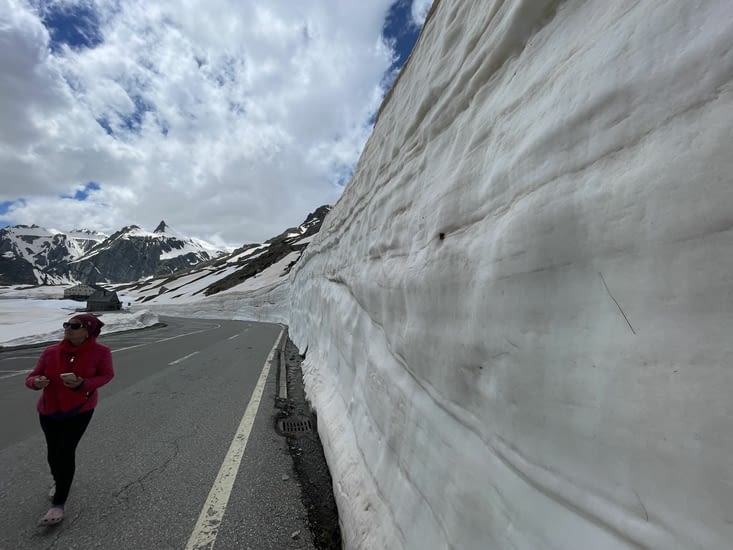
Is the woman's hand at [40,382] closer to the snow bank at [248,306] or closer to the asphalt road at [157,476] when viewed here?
the asphalt road at [157,476]

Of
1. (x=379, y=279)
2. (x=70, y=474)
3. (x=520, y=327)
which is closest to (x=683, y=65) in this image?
(x=520, y=327)

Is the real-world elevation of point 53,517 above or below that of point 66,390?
below

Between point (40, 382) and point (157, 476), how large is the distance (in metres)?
1.32

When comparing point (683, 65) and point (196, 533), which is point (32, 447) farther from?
point (683, 65)

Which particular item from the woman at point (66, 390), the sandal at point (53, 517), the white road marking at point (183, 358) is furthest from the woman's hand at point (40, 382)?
the white road marking at point (183, 358)

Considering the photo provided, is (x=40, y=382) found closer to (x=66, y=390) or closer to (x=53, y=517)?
(x=66, y=390)

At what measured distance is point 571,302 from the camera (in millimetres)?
1355

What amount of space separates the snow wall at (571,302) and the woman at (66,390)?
7.79ft

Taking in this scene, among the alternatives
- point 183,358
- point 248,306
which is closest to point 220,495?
point 183,358

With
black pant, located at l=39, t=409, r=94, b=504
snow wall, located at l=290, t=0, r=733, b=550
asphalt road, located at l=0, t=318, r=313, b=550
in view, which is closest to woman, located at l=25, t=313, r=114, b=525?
black pant, located at l=39, t=409, r=94, b=504

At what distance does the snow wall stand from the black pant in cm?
230

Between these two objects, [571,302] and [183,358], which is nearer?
[571,302]

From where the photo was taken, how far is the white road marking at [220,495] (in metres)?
2.54

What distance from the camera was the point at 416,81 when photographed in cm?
434
